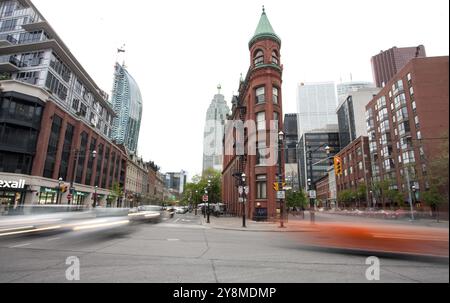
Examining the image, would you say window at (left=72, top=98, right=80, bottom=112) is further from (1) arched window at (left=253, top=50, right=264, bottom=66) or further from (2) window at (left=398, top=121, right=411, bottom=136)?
(2) window at (left=398, top=121, right=411, bottom=136)

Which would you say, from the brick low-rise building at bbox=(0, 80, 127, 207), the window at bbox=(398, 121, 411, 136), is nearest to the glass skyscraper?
the brick low-rise building at bbox=(0, 80, 127, 207)

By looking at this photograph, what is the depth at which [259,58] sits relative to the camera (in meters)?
32.2

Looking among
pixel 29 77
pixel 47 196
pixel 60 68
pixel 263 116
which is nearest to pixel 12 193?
pixel 47 196

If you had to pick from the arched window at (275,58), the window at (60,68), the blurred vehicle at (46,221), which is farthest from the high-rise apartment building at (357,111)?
the blurred vehicle at (46,221)

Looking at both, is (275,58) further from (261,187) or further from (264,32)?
(261,187)

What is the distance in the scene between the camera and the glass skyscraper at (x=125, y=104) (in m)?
129

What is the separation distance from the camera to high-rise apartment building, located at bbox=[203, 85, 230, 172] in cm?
13375

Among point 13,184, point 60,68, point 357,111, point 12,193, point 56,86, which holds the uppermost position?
point 357,111

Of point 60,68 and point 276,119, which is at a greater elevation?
point 60,68

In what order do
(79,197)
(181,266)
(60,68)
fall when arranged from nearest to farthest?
(181,266), (60,68), (79,197)

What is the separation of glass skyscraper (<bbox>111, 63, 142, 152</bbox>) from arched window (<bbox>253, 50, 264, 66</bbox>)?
10750 cm

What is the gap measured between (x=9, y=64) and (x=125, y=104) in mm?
91921

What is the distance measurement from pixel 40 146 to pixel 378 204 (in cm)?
6968

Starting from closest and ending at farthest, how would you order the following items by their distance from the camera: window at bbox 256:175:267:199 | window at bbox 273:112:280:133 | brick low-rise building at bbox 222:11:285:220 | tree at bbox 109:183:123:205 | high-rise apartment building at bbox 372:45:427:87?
high-rise apartment building at bbox 372:45:427:87, brick low-rise building at bbox 222:11:285:220, window at bbox 256:175:267:199, window at bbox 273:112:280:133, tree at bbox 109:183:123:205
